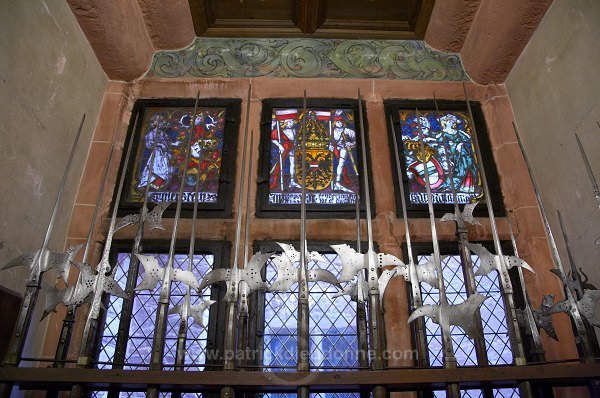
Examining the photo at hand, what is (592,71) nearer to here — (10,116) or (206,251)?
(206,251)

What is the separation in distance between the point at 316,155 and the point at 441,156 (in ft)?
2.99

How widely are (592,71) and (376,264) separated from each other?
6.14 feet

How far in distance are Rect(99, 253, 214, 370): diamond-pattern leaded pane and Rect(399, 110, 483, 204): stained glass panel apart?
1.54m

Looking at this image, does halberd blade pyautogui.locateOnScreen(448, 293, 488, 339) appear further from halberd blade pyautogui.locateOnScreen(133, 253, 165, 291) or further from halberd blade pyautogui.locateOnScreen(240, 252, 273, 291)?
halberd blade pyautogui.locateOnScreen(133, 253, 165, 291)

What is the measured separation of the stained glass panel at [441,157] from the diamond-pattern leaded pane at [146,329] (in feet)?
5.06

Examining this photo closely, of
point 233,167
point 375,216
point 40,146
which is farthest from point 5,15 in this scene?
point 375,216

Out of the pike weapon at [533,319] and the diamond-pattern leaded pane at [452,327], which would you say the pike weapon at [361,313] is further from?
the diamond-pattern leaded pane at [452,327]

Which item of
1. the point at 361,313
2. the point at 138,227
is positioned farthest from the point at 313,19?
the point at 361,313

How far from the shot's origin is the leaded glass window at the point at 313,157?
3580 millimetres

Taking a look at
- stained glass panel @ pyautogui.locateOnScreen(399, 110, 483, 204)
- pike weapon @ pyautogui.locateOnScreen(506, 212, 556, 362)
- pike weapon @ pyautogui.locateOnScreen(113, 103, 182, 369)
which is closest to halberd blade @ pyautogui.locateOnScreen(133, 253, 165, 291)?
pike weapon @ pyautogui.locateOnScreen(113, 103, 182, 369)

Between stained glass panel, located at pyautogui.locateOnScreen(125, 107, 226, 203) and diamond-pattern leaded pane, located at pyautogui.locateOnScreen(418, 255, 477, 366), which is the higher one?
stained glass panel, located at pyautogui.locateOnScreen(125, 107, 226, 203)

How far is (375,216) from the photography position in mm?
3486

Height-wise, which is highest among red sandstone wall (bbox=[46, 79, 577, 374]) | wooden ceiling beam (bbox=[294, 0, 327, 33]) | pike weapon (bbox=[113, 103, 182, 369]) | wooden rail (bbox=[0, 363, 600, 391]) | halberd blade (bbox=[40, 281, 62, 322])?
wooden ceiling beam (bbox=[294, 0, 327, 33])

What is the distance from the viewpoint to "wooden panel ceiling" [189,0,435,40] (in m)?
4.12
